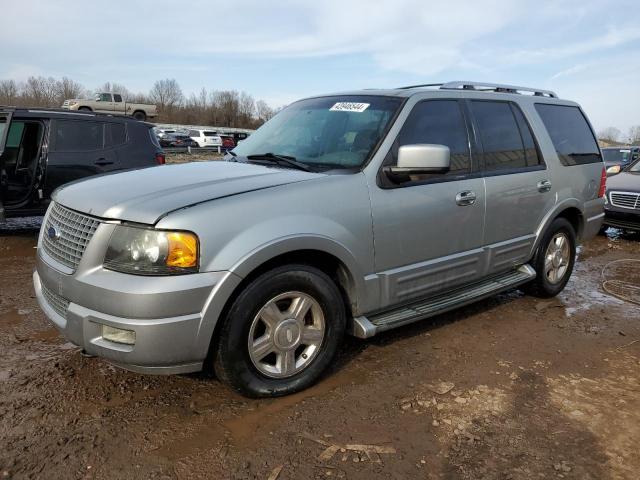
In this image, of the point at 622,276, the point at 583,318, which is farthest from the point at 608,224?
the point at 583,318

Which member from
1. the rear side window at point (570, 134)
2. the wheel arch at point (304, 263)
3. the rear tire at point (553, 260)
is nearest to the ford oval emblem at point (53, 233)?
the wheel arch at point (304, 263)

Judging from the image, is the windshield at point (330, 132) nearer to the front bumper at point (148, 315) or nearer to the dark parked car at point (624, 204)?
the front bumper at point (148, 315)

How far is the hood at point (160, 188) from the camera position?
2617 millimetres

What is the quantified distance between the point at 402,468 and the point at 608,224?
8.00 meters

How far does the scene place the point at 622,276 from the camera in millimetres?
6117

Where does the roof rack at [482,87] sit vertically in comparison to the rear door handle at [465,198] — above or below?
above

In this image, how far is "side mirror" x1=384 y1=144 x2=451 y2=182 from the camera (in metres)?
3.21

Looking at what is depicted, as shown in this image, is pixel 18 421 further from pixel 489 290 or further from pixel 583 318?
pixel 583 318

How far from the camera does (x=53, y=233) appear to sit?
3.00 meters

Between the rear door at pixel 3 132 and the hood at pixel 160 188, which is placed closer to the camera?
the hood at pixel 160 188

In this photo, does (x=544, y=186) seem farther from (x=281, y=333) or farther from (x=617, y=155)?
(x=617, y=155)

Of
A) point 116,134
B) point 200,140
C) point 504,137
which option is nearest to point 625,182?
point 504,137

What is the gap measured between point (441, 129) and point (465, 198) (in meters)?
0.55

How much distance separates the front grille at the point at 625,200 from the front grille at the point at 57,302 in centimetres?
875
